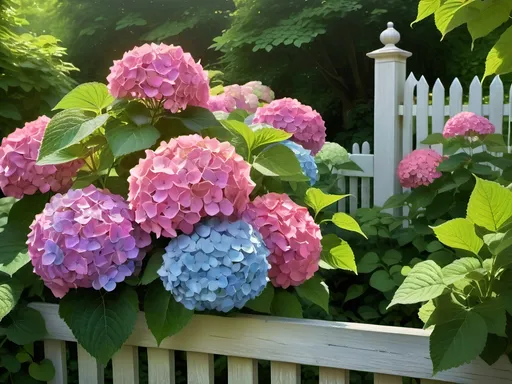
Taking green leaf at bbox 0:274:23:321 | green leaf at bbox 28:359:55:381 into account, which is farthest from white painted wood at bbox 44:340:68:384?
green leaf at bbox 0:274:23:321

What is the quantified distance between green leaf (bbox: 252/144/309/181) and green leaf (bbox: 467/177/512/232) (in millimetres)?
364

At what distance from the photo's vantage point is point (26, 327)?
1289 mm

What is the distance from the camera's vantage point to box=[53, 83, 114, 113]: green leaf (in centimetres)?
127

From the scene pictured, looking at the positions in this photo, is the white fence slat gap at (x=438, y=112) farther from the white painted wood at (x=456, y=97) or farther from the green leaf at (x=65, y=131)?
the green leaf at (x=65, y=131)

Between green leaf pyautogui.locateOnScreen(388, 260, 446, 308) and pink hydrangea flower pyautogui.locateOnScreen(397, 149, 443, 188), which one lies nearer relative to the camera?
green leaf pyautogui.locateOnScreen(388, 260, 446, 308)

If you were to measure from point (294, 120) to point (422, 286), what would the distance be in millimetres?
975

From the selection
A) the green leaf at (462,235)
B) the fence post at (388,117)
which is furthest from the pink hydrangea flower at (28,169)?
the fence post at (388,117)

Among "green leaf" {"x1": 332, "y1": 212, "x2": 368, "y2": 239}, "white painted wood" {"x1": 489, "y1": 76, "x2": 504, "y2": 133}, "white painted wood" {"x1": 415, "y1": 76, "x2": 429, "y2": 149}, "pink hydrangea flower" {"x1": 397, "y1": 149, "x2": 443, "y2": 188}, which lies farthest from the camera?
"white painted wood" {"x1": 415, "y1": 76, "x2": 429, "y2": 149}

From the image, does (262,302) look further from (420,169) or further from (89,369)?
(420,169)

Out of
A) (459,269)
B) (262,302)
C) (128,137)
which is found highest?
(128,137)

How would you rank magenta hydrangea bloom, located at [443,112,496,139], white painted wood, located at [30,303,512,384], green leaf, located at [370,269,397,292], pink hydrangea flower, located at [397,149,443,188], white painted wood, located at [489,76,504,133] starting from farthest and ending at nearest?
white painted wood, located at [489,76,504,133]
pink hydrangea flower, located at [397,149,443,188]
magenta hydrangea bloom, located at [443,112,496,139]
green leaf, located at [370,269,397,292]
white painted wood, located at [30,303,512,384]

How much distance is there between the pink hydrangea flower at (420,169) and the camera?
308 cm

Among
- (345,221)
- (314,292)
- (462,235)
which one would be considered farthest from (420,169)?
(462,235)

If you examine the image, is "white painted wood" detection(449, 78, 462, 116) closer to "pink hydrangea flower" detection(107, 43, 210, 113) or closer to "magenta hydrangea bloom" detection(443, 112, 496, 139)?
"magenta hydrangea bloom" detection(443, 112, 496, 139)
